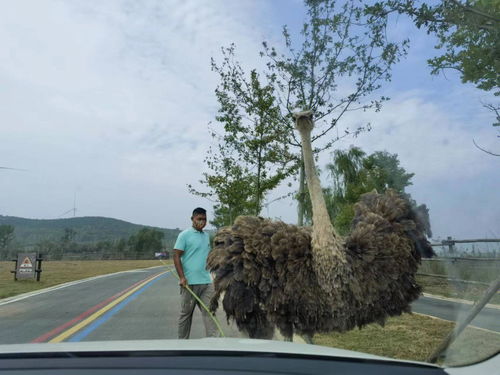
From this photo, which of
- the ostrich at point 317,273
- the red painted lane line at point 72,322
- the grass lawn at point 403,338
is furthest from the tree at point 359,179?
the red painted lane line at point 72,322

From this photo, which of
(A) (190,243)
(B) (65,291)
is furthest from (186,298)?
(B) (65,291)

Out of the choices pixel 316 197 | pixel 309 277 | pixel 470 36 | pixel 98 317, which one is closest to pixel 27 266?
pixel 98 317

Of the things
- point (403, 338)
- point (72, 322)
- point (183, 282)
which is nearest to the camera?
point (183, 282)

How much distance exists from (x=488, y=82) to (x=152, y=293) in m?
13.9

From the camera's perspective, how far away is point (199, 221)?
663 centimetres

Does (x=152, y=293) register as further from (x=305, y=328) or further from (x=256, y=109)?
(x=305, y=328)

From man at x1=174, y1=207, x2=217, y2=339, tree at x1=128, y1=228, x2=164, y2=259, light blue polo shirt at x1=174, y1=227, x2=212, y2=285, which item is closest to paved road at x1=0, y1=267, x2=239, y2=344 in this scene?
man at x1=174, y1=207, x2=217, y2=339

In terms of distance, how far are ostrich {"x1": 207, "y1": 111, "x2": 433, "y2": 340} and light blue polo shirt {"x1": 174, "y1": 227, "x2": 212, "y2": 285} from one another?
1.32 m

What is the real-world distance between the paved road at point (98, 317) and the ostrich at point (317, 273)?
2.79 feet

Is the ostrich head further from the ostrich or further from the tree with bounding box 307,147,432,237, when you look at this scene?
the tree with bounding box 307,147,432,237

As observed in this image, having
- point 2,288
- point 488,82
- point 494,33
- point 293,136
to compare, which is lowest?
point 2,288

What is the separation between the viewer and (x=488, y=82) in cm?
332

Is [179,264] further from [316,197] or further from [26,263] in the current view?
[26,263]

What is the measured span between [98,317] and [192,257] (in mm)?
4745
